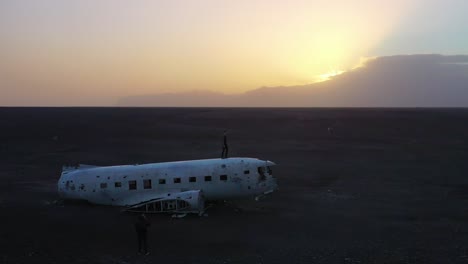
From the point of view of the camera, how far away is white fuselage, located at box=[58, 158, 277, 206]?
90.9ft

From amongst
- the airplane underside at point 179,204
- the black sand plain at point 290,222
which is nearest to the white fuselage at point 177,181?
the airplane underside at point 179,204

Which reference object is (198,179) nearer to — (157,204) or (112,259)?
(157,204)

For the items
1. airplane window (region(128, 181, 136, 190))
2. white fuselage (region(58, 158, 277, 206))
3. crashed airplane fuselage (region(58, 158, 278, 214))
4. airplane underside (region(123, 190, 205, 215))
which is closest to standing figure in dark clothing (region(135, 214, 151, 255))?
airplane underside (region(123, 190, 205, 215))

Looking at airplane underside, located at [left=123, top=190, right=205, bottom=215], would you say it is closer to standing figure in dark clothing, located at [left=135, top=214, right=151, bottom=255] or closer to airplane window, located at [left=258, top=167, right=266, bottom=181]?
airplane window, located at [left=258, top=167, right=266, bottom=181]

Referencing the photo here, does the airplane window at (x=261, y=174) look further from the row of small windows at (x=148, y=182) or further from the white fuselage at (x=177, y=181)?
the row of small windows at (x=148, y=182)

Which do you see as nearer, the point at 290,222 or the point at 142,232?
the point at 142,232

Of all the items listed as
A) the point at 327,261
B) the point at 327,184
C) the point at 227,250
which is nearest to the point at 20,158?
the point at 327,184

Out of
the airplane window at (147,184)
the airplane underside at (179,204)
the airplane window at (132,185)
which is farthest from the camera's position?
the airplane window at (132,185)

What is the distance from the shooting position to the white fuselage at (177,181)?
27.7 metres

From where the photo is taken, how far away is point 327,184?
37.2 meters

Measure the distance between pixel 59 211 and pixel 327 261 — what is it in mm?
16847

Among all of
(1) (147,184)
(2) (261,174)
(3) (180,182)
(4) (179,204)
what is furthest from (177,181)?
(2) (261,174)

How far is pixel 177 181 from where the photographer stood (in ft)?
91.1

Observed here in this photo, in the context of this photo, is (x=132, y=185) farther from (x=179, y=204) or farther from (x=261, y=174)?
(x=261, y=174)
